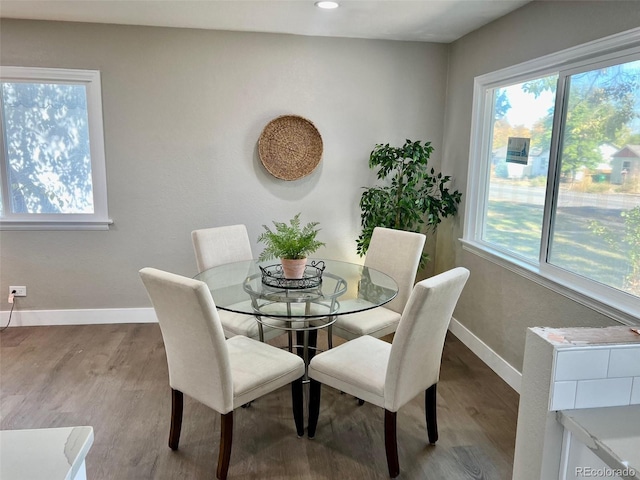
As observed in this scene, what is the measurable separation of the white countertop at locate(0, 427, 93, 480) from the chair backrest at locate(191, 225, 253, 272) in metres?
2.18

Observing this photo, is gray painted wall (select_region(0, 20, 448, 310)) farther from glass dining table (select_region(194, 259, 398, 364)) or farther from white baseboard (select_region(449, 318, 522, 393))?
white baseboard (select_region(449, 318, 522, 393))

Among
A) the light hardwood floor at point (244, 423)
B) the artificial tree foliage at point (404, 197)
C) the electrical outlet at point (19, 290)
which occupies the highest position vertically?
the artificial tree foliage at point (404, 197)

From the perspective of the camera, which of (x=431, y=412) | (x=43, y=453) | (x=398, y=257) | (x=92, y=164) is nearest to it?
(x=43, y=453)

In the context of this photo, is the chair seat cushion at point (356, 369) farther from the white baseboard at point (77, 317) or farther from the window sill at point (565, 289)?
the white baseboard at point (77, 317)

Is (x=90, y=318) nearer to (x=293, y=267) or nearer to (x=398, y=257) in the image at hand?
(x=293, y=267)

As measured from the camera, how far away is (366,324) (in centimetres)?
276

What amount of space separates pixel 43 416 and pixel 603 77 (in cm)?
347

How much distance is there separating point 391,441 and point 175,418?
41.5 inches

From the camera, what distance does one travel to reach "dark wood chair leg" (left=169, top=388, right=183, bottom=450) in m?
2.23

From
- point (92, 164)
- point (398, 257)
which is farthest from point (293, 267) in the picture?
point (92, 164)

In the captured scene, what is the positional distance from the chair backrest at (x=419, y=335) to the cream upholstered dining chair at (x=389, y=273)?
0.63m

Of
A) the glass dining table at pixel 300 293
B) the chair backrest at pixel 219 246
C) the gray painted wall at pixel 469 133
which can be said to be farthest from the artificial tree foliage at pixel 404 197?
the chair backrest at pixel 219 246

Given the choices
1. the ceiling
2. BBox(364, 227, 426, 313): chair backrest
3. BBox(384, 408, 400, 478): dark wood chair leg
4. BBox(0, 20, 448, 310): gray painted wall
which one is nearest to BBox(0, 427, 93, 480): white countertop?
BBox(384, 408, 400, 478): dark wood chair leg

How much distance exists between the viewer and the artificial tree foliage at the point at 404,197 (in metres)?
3.55
